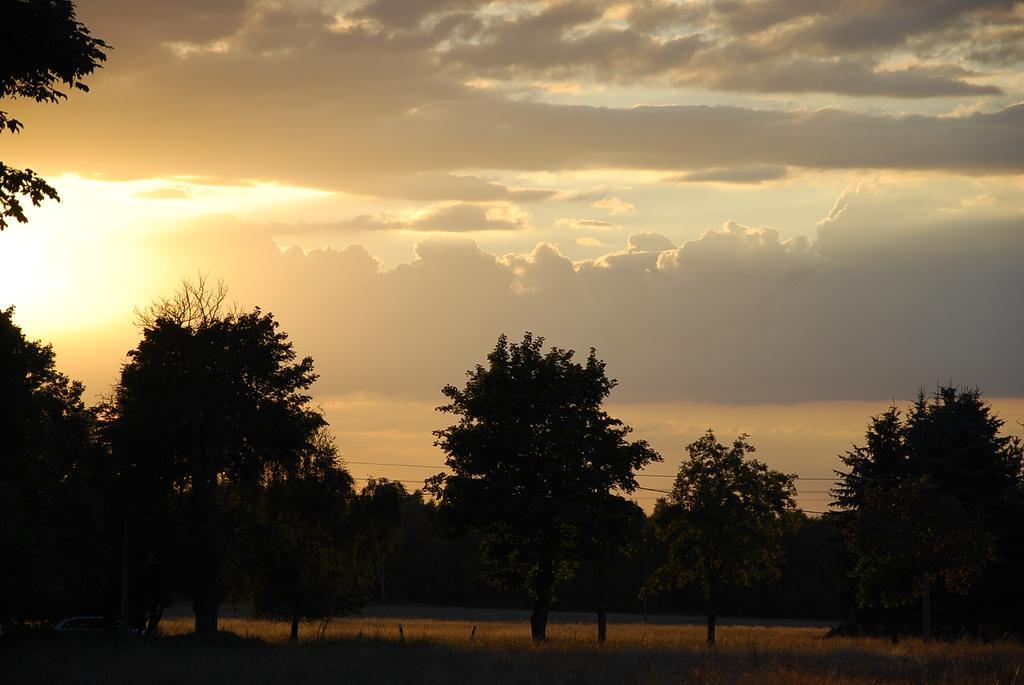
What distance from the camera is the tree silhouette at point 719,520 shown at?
6462cm

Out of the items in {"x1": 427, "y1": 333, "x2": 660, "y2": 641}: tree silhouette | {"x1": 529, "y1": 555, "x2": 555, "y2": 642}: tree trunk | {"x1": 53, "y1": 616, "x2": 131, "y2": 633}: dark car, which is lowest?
{"x1": 53, "y1": 616, "x2": 131, "y2": 633}: dark car

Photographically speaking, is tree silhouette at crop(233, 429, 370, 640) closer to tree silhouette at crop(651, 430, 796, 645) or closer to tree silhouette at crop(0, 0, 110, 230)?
tree silhouette at crop(651, 430, 796, 645)

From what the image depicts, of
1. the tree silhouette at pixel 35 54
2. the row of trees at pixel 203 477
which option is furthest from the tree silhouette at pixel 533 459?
the tree silhouette at pixel 35 54

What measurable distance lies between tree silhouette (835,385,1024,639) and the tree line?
11cm

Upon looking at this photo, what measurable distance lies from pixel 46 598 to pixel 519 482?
22939 millimetres

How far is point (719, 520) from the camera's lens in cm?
6431

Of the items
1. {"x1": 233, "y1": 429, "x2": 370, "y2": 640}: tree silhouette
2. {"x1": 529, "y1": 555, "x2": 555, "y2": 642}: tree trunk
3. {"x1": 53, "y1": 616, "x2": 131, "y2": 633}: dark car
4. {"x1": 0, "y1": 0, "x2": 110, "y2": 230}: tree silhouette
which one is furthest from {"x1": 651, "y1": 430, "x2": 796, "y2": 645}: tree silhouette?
{"x1": 0, "y1": 0, "x2": 110, "y2": 230}: tree silhouette

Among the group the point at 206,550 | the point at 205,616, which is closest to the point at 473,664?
the point at 206,550

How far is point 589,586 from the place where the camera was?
11975 cm

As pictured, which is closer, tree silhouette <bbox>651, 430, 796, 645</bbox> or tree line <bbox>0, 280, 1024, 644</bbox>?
tree line <bbox>0, 280, 1024, 644</bbox>

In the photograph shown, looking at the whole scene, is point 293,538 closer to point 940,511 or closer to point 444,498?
point 444,498

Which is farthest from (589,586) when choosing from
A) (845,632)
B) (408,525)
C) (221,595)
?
(221,595)

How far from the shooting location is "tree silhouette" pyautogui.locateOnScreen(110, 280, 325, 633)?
170 feet

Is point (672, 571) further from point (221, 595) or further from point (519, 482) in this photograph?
point (221, 595)
